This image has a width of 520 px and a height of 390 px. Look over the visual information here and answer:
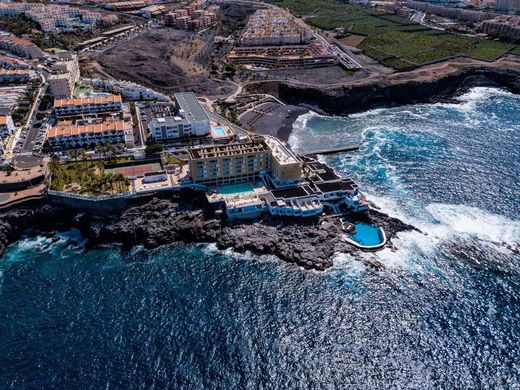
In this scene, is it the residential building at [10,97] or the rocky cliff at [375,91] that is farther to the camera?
the rocky cliff at [375,91]

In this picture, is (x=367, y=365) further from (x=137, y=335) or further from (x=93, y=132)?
(x=93, y=132)

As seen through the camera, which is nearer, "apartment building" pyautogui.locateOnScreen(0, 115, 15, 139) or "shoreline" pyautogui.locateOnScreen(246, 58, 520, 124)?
"apartment building" pyautogui.locateOnScreen(0, 115, 15, 139)

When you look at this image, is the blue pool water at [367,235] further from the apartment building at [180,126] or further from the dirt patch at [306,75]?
the dirt patch at [306,75]

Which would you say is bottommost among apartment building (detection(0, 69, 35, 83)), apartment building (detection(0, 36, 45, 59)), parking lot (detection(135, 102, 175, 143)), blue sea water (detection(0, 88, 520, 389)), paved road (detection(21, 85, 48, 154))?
blue sea water (detection(0, 88, 520, 389))

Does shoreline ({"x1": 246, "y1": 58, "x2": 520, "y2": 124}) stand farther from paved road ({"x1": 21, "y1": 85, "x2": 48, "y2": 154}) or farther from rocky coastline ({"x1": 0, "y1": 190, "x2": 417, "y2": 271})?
paved road ({"x1": 21, "y1": 85, "x2": 48, "y2": 154})

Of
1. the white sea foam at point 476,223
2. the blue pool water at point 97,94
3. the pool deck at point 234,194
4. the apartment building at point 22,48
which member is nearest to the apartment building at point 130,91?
the blue pool water at point 97,94

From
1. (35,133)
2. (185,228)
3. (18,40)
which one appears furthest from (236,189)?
(18,40)

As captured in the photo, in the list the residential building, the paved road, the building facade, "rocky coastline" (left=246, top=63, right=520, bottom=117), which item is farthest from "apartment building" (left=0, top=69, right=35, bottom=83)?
the building facade
